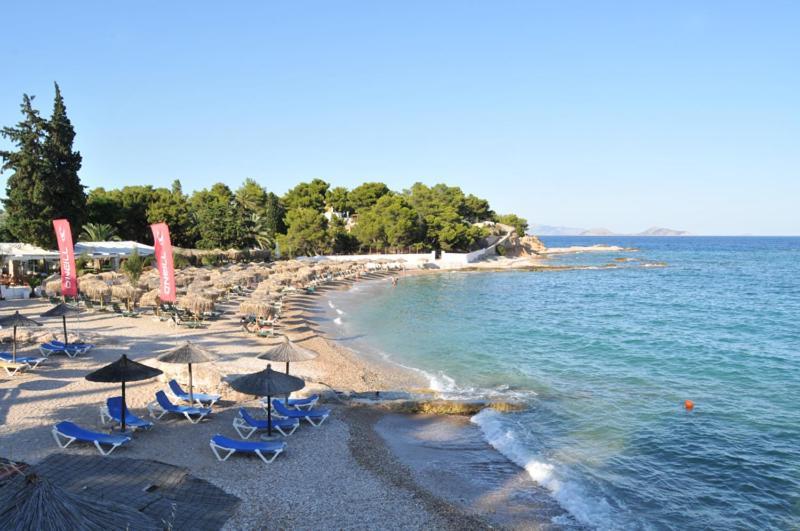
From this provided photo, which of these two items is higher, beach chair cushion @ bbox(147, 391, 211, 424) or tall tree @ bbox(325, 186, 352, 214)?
tall tree @ bbox(325, 186, 352, 214)

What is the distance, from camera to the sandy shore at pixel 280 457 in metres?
8.40

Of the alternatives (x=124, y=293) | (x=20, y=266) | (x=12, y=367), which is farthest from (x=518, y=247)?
(x=12, y=367)

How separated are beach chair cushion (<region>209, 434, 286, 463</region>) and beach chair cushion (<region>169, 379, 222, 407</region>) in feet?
8.66

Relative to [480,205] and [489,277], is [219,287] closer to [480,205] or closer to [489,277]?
[489,277]

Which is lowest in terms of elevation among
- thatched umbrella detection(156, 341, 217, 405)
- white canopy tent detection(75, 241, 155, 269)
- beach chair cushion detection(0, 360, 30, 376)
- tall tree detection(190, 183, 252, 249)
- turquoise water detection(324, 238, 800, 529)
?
turquoise water detection(324, 238, 800, 529)

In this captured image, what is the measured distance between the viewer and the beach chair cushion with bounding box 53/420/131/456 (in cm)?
935

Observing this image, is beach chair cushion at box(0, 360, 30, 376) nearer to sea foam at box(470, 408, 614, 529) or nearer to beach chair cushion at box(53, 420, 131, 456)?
beach chair cushion at box(53, 420, 131, 456)

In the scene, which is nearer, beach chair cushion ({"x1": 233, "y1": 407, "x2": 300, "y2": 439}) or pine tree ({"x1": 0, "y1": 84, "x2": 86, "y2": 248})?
beach chair cushion ({"x1": 233, "y1": 407, "x2": 300, "y2": 439})

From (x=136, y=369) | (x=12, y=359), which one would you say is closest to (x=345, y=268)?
(x=12, y=359)

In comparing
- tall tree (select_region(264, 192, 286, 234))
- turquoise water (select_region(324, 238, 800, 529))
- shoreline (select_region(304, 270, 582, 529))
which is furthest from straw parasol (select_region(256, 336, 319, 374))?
tall tree (select_region(264, 192, 286, 234))

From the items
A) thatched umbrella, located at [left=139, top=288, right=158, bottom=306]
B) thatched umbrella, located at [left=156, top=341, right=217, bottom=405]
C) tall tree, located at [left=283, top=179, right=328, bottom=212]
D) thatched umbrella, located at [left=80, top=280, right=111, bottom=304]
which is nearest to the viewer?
thatched umbrella, located at [left=156, top=341, right=217, bottom=405]

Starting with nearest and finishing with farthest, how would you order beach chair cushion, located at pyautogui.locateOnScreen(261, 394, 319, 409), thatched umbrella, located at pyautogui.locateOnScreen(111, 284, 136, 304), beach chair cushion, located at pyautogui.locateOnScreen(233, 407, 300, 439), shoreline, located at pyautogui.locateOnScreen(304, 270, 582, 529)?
shoreline, located at pyautogui.locateOnScreen(304, 270, 582, 529) → beach chair cushion, located at pyautogui.locateOnScreen(233, 407, 300, 439) → beach chair cushion, located at pyautogui.locateOnScreen(261, 394, 319, 409) → thatched umbrella, located at pyautogui.locateOnScreen(111, 284, 136, 304)

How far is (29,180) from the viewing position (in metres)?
30.8

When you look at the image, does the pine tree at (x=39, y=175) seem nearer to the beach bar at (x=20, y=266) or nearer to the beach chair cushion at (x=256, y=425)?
the beach bar at (x=20, y=266)
